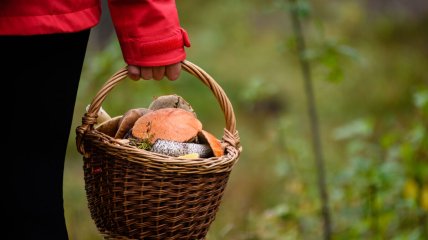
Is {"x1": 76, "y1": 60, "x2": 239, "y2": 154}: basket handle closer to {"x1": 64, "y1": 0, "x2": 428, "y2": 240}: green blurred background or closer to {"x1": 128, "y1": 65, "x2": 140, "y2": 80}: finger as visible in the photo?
{"x1": 128, "y1": 65, "x2": 140, "y2": 80}: finger

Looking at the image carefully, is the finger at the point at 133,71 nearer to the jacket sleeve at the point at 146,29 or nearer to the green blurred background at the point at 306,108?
the jacket sleeve at the point at 146,29

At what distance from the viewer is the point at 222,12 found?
29.3 feet

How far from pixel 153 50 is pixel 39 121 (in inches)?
13.9

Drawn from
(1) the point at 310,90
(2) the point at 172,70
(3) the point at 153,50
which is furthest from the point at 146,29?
(1) the point at 310,90

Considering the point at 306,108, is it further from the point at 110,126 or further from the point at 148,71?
the point at 148,71

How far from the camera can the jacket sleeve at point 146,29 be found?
2043 mm

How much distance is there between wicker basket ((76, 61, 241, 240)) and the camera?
207cm

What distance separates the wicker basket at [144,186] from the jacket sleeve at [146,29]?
0.32 feet

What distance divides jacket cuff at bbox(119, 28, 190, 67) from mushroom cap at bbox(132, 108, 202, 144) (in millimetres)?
160

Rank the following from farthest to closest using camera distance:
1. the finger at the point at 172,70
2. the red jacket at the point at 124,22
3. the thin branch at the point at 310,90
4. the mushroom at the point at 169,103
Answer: the thin branch at the point at 310,90 < the mushroom at the point at 169,103 < the finger at the point at 172,70 < the red jacket at the point at 124,22

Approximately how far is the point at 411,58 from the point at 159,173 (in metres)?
6.09

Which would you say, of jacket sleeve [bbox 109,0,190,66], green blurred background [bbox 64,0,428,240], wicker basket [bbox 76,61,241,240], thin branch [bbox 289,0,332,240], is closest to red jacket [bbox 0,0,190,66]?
jacket sleeve [bbox 109,0,190,66]

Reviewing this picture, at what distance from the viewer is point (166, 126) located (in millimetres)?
2178

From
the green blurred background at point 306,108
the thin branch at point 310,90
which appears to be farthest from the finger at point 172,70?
the thin branch at point 310,90
